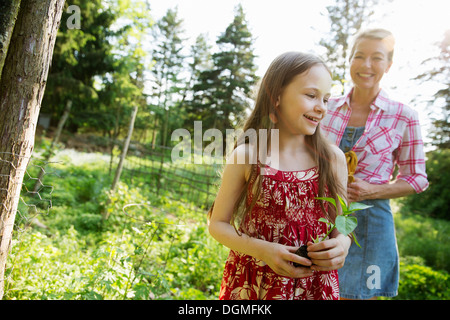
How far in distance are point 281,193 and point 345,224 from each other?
1.25 ft

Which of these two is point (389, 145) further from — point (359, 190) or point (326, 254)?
point (326, 254)

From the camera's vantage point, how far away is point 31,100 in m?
1.33

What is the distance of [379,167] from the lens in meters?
1.83

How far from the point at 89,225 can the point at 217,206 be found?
452 centimetres

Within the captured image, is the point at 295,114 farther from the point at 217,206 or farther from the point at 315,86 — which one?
the point at 217,206

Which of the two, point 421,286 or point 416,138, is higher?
point 416,138

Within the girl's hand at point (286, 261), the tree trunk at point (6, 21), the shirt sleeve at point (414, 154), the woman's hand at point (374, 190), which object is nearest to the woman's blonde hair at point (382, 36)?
the shirt sleeve at point (414, 154)

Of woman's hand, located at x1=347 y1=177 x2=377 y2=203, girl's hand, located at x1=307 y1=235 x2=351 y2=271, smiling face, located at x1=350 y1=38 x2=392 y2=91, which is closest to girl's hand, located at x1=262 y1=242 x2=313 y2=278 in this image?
girl's hand, located at x1=307 y1=235 x2=351 y2=271

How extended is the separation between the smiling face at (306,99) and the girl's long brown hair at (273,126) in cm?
3

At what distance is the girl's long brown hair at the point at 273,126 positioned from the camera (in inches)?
53.9

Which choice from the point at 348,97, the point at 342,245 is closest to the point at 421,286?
the point at 348,97

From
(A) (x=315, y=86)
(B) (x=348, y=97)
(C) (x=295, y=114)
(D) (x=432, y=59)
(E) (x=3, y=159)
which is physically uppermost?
(D) (x=432, y=59)

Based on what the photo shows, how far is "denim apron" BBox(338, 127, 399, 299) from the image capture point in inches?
71.5

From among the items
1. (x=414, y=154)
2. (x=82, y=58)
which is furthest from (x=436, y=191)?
(x=82, y=58)
